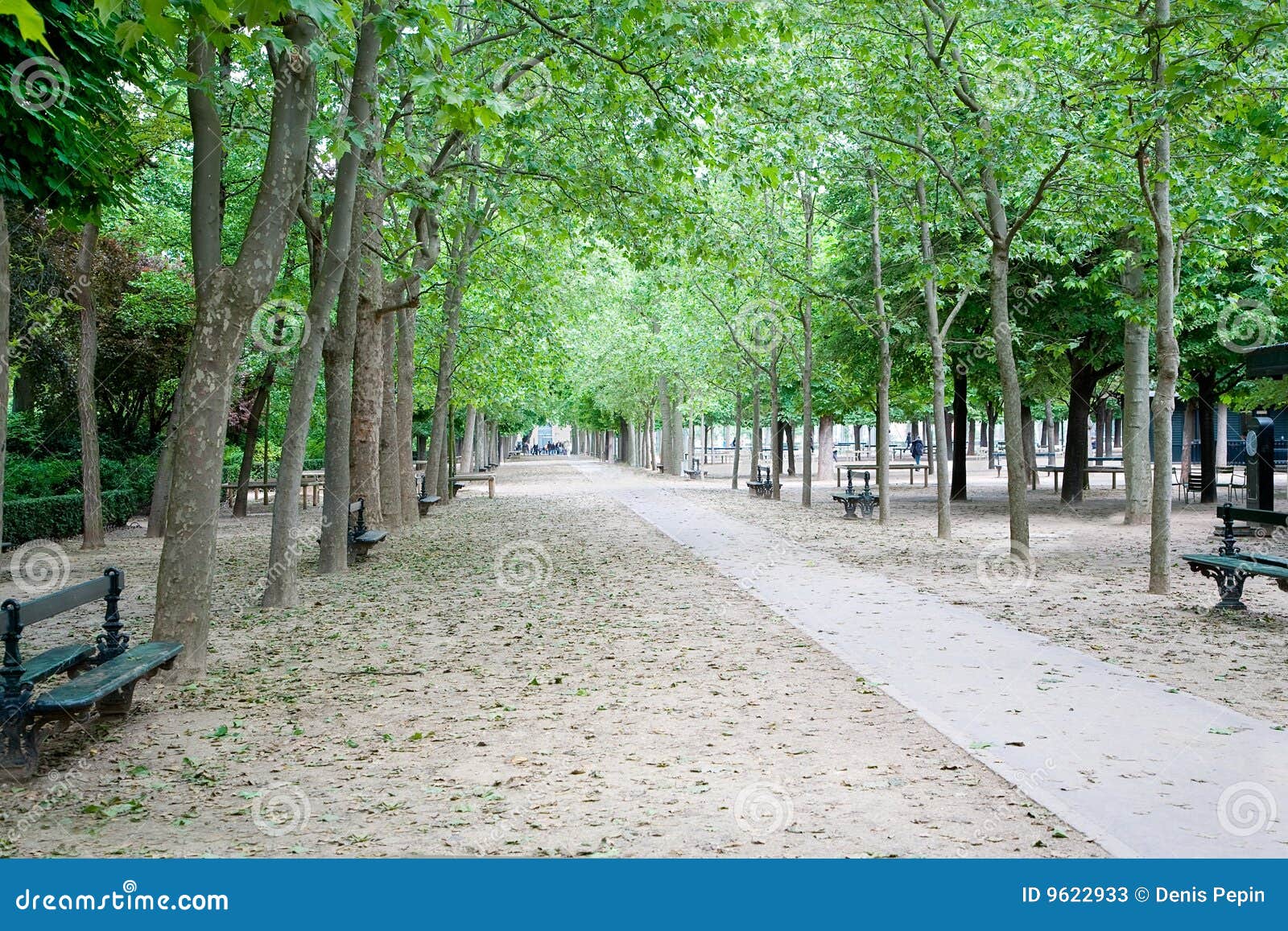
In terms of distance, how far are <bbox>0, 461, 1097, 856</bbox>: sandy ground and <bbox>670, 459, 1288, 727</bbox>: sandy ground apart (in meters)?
0.39

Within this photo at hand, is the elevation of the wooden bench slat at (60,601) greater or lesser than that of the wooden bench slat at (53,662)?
greater

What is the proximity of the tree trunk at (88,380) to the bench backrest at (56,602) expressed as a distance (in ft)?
34.3

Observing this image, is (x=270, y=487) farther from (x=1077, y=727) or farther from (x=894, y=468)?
(x=1077, y=727)

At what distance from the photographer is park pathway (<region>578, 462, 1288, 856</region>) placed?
4719mm

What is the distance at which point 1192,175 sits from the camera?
1252cm

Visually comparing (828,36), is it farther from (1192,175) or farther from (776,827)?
(776,827)

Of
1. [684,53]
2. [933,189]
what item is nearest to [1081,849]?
[684,53]

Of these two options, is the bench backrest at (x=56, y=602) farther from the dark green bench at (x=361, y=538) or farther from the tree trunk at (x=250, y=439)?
the tree trunk at (x=250, y=439)

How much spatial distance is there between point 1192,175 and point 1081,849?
10454 millimetres

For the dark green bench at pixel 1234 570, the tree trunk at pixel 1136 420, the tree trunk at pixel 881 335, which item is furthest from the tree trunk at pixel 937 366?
the dark green bench at pixel 1234 570

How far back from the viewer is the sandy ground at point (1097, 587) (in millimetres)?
8203

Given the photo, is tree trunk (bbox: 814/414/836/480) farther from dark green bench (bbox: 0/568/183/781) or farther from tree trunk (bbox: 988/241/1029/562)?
dark green bench (bbox: 0/568/183/781)

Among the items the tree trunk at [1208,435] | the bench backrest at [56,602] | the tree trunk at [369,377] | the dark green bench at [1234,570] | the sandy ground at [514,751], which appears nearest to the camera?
the sandy ground at [514,751]

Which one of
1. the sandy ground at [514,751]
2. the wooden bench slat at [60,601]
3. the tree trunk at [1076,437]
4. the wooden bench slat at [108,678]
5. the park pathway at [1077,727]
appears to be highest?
the tree trunk at [1076,437]
